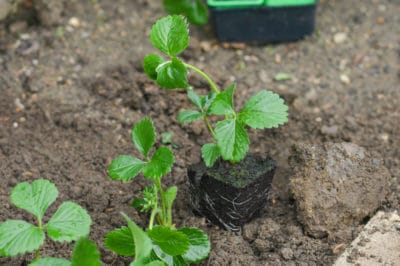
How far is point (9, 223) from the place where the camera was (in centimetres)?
151

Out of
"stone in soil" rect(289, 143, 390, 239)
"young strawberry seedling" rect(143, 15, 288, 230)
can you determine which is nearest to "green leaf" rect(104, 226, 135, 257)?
"young strawberry seedling" rect(143, 15, 288, 230)

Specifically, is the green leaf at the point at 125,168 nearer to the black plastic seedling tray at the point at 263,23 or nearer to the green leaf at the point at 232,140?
the green leaf at the point at 232,140

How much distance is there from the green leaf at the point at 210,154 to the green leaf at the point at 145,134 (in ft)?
0.42

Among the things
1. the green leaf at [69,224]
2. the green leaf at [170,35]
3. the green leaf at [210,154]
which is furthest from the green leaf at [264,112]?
the green leaf at [69,224]

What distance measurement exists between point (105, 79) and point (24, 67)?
29cm

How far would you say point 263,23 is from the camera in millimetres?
2422

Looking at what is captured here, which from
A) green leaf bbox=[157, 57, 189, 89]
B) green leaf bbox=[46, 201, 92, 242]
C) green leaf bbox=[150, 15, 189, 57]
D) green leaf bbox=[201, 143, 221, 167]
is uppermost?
green leaf bbox=[150, 15, 189, 57]

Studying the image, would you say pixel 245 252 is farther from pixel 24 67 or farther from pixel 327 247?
pixel 24 67

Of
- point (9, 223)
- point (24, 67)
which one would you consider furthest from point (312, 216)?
point (24, 67)

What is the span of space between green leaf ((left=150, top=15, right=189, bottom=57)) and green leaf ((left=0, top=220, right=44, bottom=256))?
1.72 ft

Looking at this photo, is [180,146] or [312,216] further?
[180,146]

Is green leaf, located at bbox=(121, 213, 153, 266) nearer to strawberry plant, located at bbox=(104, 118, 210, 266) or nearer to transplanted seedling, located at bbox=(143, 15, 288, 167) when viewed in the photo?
strawberry plant, located at bbox=(104, 118, 210, 266)

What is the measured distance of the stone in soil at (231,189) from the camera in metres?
1.75

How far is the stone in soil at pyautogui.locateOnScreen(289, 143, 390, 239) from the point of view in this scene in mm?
1780
